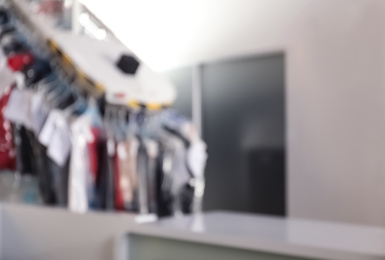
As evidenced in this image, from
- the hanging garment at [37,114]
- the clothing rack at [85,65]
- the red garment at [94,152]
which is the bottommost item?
the red garment at [94,152]

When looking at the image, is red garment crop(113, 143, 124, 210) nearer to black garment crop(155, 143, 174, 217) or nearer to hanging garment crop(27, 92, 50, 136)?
black garment crop(155, 143, 174, 217)

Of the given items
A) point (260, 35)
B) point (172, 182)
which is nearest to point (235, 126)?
point (260, 35)

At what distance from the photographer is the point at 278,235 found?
29.5 inches

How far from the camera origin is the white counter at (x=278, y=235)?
0.66 meters

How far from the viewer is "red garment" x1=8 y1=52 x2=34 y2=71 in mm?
1531

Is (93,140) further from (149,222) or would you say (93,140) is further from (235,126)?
(235,126)

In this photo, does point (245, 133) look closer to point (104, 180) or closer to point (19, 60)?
point (104, 180)

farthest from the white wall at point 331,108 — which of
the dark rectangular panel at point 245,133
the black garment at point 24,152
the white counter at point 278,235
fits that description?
the white counter at point 278,235

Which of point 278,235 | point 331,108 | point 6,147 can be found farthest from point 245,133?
point 278,235

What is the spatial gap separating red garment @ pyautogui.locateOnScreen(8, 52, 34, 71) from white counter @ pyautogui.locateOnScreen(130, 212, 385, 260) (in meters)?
0.86

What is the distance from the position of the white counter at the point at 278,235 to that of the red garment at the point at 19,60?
862mm

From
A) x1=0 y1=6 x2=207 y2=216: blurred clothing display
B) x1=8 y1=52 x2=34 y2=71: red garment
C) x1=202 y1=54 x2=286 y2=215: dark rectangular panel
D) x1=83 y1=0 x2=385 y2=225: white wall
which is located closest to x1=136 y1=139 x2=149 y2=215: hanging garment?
x1=0 y1=6 x2=207 y2=216: blurred clothing display

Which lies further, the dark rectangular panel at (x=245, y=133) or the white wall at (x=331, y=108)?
the dark rectangular panel at (x=245, y=133)

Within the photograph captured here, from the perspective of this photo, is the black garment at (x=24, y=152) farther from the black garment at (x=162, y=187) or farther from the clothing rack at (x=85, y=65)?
the black garment at (x=162, y=187)
